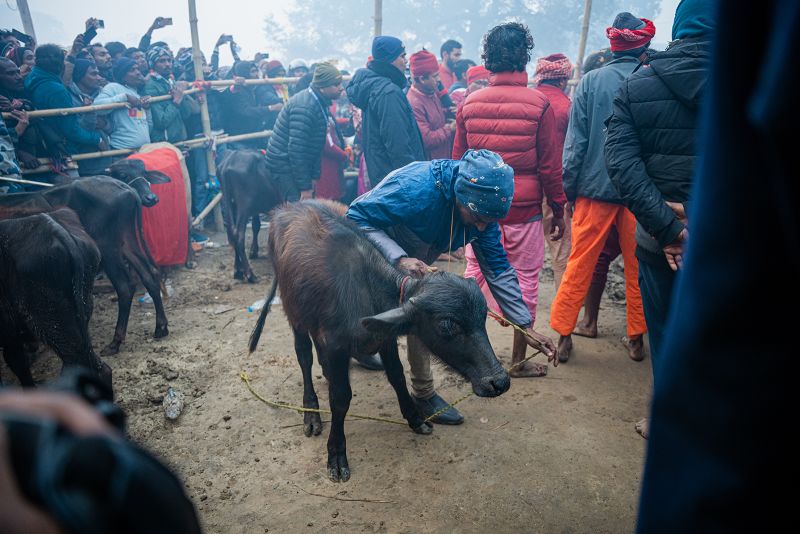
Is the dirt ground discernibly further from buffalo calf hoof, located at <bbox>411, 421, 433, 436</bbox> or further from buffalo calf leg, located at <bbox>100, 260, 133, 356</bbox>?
buffalo calf leg, located at <bbox>100, 260, 133, 356</bbox>

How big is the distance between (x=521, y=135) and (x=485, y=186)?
1484 mm

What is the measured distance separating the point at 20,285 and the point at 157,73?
6313 mm

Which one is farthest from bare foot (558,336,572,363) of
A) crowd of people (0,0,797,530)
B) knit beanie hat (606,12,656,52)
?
knit beanie hat (606,12,656,52)

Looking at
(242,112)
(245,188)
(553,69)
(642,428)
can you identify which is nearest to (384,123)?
(553,69)

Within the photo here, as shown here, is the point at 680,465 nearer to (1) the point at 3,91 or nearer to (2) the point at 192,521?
(2) the point at 192,521

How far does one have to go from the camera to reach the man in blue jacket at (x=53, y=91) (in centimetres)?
645

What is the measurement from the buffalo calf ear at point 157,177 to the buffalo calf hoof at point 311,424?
164 inches

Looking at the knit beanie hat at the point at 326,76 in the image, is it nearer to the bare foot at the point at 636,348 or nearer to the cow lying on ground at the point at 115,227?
the cow lying on ground at the point at 115,227

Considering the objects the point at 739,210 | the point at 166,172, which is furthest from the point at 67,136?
the point at 739,210

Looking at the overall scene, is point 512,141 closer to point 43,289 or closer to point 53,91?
point 43,289

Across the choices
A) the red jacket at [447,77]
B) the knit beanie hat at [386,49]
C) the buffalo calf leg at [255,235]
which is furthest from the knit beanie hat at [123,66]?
the red jacket at [447,77]

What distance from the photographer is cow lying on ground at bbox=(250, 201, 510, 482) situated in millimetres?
2947

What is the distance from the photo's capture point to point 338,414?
3.42m

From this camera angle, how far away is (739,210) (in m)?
0.65
